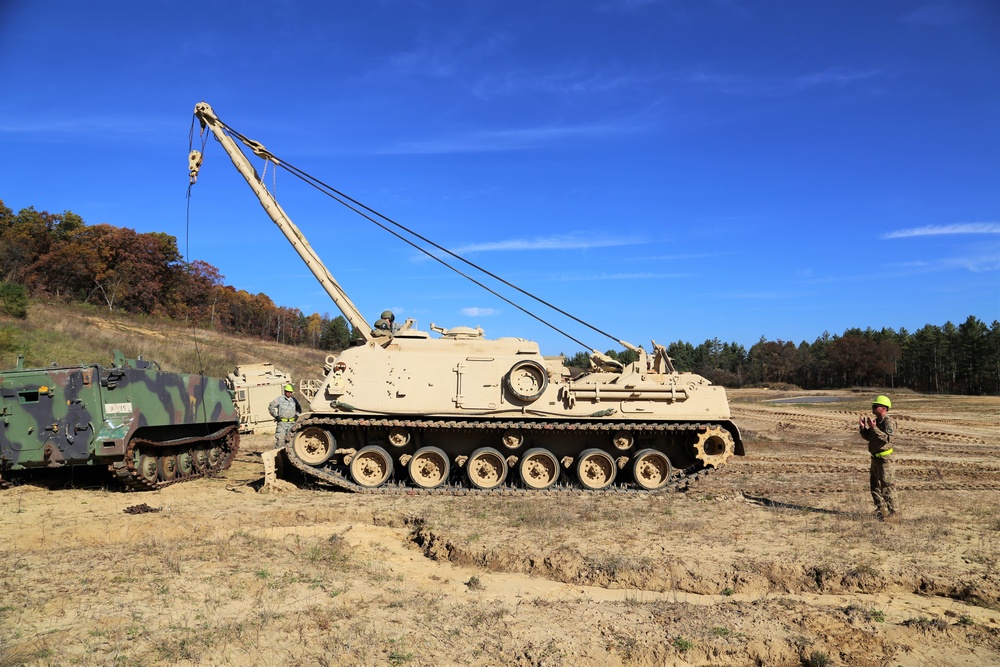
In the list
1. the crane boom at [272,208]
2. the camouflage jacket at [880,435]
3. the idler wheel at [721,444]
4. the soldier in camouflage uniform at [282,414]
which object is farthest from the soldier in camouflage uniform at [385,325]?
the camouflage jacket at [880,435]

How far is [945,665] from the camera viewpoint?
523 cm

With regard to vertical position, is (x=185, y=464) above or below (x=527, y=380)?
below

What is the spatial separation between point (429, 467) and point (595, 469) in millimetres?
3092

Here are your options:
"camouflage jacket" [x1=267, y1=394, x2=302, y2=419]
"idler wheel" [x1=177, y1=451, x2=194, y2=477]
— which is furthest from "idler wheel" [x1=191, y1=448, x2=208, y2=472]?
"camouflage jacket" [x1=267, y1=394, x2=302, y2=419]

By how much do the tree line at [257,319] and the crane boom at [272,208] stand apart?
482 centimetres

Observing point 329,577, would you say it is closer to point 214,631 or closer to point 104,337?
point 214,631

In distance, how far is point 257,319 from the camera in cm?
6869

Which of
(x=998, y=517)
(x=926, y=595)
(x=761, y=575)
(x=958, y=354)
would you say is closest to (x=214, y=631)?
(x=761, y=575)

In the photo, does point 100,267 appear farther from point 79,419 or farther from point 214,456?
point 79,419

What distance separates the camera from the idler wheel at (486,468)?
12656 mm

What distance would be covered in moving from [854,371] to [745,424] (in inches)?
1910

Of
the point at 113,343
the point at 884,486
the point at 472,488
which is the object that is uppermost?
the point at 113,343

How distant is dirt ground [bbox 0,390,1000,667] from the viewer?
5.35 meters

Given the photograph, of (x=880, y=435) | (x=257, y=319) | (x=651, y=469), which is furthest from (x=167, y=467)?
(x=257, y=319)
